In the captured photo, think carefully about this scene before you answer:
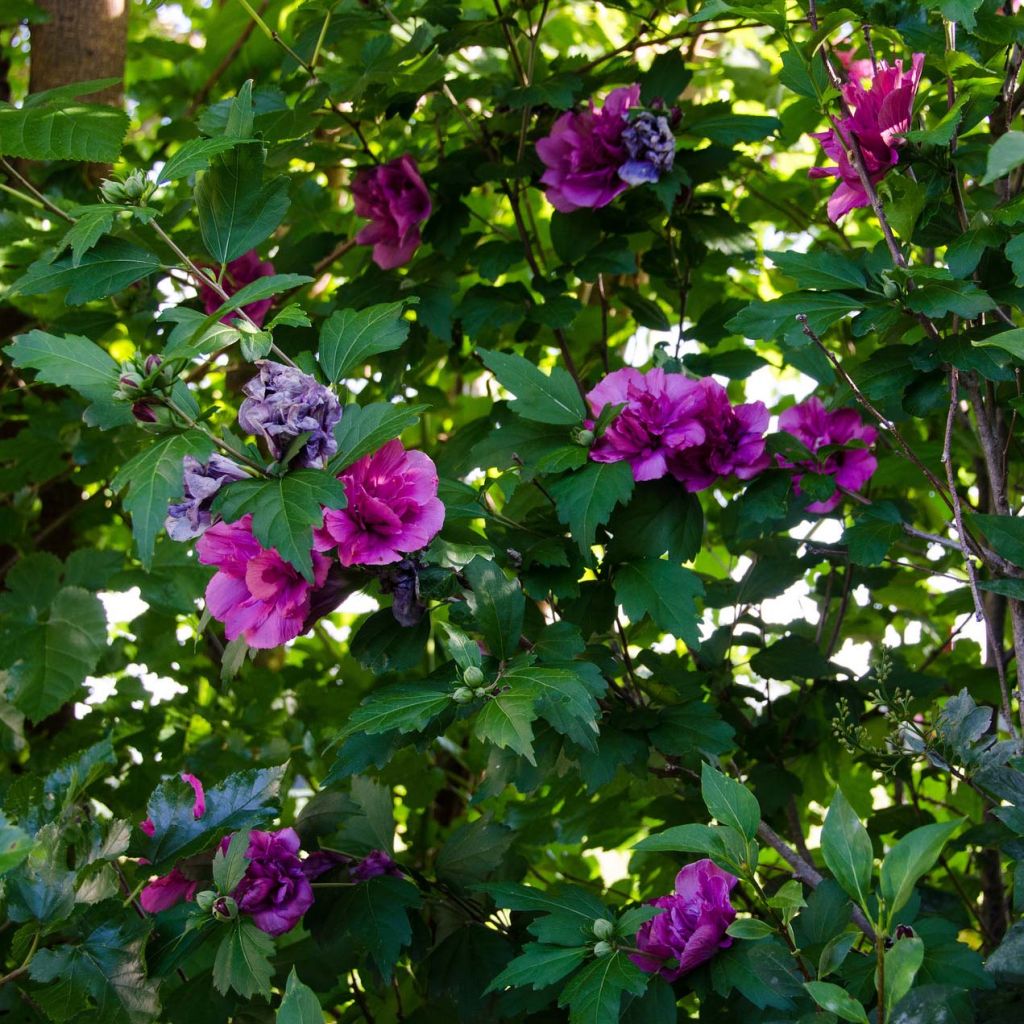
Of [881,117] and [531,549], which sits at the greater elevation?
[881,117]

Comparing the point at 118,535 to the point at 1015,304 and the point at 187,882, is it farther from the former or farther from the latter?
the point at 1015,304

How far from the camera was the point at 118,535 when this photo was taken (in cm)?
250

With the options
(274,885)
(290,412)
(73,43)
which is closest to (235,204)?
(290,412)

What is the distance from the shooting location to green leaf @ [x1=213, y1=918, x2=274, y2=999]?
1033mm

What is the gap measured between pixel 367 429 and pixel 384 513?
2.7 inches

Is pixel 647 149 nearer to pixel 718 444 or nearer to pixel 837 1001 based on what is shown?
pixel 718 444

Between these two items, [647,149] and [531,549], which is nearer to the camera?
[531,549]

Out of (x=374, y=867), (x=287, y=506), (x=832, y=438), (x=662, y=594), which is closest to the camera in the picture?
(x=287, y=506)

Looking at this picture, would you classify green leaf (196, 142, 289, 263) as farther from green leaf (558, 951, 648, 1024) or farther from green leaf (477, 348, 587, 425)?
green leaf (558, 951, 648, 1024)

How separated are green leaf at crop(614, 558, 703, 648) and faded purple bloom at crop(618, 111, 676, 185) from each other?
1.70ft

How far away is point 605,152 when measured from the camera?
1.48m

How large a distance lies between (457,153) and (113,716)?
1.05 metres

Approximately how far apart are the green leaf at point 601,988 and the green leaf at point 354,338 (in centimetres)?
52

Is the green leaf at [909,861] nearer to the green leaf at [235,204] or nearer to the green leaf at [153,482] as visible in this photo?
the green leaf at [153,482]
